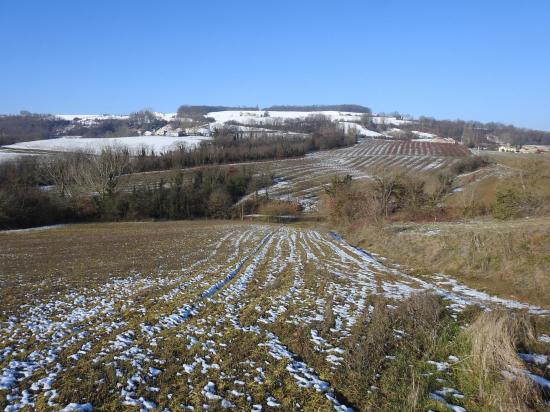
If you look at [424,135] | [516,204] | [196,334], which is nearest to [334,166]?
[516,204]

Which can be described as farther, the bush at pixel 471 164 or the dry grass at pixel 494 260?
the bush at pixel 471 164

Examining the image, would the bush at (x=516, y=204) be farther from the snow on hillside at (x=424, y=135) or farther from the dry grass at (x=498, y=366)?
the snow on hillside at (x=424, y=135)

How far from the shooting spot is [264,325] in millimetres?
10156

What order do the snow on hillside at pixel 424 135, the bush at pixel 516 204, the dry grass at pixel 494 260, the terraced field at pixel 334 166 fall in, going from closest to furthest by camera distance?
1. the dry grass at pixel 494 260
2. the bush at pixel 516 204
3. the terraced field at pixel 334 166
4. the snow on hillside at pixel 424 135

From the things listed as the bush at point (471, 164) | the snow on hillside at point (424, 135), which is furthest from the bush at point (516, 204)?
the snow on hillside at point (424, 135)

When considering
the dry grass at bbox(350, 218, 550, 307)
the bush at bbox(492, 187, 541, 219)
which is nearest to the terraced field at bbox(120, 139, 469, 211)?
the bush at bbox(492, 187, 541, 219)

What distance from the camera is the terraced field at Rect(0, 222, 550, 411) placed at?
6.45m

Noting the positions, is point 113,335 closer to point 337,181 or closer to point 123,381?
point 123,381

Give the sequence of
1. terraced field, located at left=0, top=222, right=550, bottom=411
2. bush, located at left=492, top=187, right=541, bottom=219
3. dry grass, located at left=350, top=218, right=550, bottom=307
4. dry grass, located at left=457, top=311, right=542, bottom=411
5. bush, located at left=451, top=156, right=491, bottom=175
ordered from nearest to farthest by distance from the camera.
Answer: dry grass, located at left=457, top=311, right=542, bottom=411
terraced field, located at left=0, top=222, right=550, bottom=411
dry grass, located at left=350, top=218, right=550, bottom=307
bush, located at left=492, top=187, right=541, bottom=219
bush, located at left=451, top=156, right=491, bottom=175

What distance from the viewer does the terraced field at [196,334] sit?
6.45 meters

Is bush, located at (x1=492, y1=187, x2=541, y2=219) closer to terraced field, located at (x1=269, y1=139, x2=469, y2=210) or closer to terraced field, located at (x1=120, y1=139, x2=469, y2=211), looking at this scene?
terraced field, located at (x1=120, y1=139, x2=469, y2=211)

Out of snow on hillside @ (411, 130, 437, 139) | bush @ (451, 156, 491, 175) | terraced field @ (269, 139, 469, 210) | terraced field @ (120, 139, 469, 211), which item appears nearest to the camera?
bush @ (451, 156, 491, 175)

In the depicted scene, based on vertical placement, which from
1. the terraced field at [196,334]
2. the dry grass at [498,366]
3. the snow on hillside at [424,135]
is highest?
the snow on hillside at [424,135]

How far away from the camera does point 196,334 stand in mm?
9406
